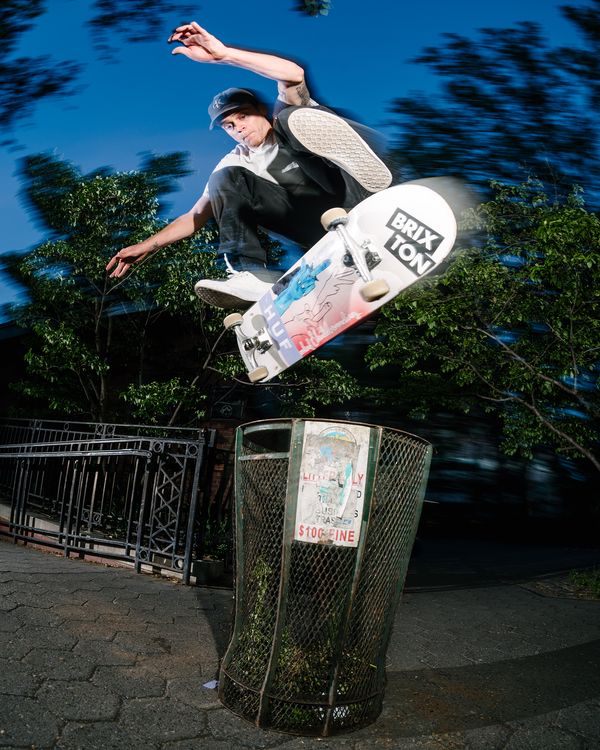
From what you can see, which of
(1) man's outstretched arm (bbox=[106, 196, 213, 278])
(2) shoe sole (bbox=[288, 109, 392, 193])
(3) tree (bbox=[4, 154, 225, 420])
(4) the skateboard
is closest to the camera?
(4) the skateboard

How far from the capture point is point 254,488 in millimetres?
2623

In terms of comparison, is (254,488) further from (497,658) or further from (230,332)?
(230,332)

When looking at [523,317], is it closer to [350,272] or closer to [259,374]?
[350,272]

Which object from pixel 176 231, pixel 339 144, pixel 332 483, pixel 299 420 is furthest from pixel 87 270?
pixel 332 483

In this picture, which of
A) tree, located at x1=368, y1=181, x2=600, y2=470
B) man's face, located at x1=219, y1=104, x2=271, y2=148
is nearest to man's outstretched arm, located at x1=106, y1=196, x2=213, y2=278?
man's face, located at x1=219, y1=104, x2=271, y2=148

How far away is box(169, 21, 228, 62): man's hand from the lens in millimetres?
4828

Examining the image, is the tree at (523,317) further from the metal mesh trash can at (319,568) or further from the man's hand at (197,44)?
the metal mesh trash can at (319,568)

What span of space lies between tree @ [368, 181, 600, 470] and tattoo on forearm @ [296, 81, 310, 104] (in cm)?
293

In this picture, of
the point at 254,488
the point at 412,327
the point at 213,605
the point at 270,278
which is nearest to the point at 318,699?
the point at 254,488

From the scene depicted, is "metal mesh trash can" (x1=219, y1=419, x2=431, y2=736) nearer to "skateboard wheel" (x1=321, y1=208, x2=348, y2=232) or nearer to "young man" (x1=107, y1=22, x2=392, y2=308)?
"skateboard wheel" (x1=321, y1=208, x2=348, y2=232)

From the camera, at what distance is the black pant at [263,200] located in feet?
16.3

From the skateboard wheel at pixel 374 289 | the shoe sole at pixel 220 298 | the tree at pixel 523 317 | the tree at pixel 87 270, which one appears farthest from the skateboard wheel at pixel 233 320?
the tree at pixel 87 270

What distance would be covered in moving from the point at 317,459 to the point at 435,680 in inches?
66.9

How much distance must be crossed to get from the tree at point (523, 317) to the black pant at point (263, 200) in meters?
2.33
